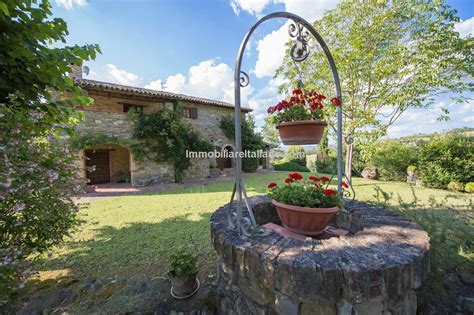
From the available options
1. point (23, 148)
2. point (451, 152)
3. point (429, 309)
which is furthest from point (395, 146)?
point (23, 148)

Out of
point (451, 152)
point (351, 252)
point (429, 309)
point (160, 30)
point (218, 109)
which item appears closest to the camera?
point (351, 252)

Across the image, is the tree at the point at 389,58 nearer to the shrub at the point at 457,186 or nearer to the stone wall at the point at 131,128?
the shrub at the point at 457,186

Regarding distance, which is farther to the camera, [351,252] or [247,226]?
[247,226]

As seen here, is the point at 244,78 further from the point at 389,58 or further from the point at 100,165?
the point at 100,165

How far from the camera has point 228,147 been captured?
46.4 ft

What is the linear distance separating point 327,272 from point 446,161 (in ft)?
33.6

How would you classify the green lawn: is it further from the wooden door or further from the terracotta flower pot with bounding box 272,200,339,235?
the wooden door

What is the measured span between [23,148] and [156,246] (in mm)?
2269

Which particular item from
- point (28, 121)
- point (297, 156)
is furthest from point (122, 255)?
point (297, 156)

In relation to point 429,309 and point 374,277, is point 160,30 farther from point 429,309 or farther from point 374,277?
point 429,309

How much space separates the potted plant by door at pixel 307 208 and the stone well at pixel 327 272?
1.06 feet

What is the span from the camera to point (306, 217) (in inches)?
70.7

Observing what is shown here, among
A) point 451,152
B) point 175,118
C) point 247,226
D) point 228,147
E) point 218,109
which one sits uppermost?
point 218,109

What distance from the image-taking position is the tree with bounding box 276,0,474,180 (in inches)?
229
